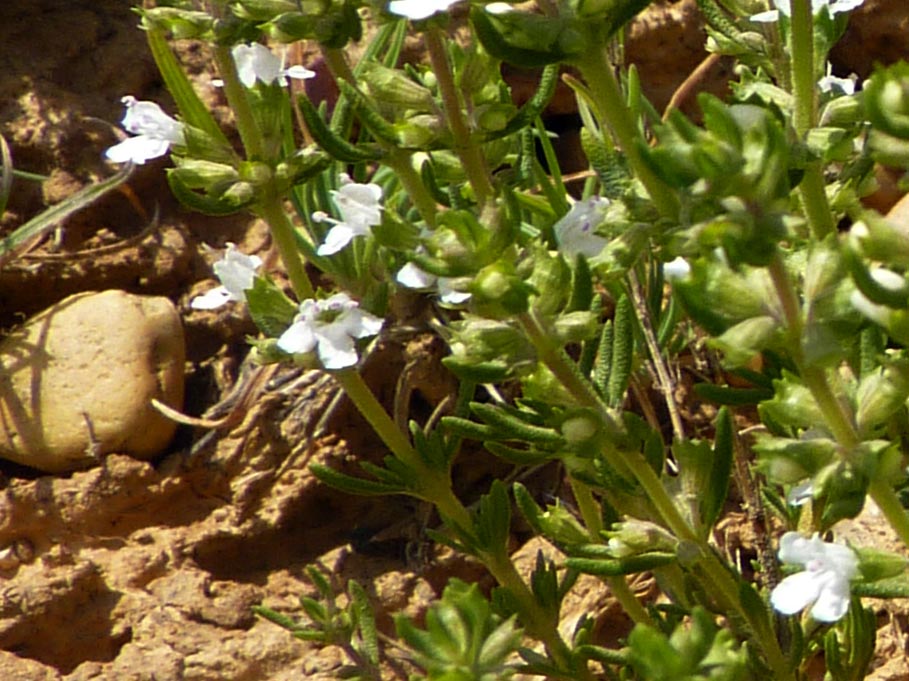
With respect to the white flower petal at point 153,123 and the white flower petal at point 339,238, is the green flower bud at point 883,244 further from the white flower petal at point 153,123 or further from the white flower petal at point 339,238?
the white flower petal at point 153,123

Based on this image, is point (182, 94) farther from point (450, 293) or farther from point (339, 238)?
point (450, 293)

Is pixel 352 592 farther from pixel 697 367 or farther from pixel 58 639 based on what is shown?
pixel 697 367

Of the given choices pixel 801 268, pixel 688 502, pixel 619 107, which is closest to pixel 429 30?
pixel 619 107

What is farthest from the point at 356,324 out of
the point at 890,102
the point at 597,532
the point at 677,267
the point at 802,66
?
the point at 890,102

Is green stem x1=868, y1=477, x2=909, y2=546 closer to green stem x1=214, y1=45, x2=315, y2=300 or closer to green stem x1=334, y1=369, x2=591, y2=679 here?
green stem x1=334, y1=369, x2=591, y2=679

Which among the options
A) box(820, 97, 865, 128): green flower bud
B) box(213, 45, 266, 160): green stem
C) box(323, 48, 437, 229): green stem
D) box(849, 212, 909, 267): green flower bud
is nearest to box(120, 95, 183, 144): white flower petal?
box(213, 45, 266, 160): green stem

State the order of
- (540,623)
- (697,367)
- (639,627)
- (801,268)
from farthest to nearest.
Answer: (697,367) → (540,623) → (801,268) → (639,627)
